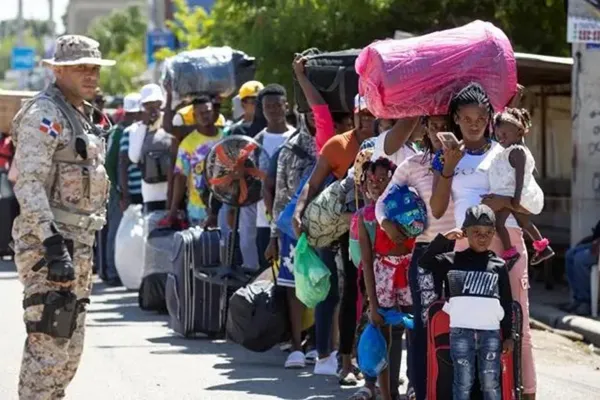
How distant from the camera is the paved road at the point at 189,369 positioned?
9922 millimetres

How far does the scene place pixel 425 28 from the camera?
19438 mm

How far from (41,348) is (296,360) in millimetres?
3362

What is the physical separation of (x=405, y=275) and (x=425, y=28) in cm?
1103

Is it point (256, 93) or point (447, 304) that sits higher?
point (256, 93)

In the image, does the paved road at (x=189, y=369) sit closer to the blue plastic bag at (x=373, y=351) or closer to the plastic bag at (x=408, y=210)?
the blue plastic bag at (x=373, y=351)

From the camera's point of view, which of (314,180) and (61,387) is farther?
(314,180)

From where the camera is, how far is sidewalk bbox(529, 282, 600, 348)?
42.0ft

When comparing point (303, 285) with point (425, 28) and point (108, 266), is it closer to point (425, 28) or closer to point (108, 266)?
point (108, 266)

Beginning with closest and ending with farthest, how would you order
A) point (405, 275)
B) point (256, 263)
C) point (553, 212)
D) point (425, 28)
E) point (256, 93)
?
1. point (405, 275)
2. point (256, 263)
3. point (256, 93)
4. point (553, 212)
5. point (425, 28)

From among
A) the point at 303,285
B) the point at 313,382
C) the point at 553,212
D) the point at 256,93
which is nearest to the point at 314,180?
the point at 303,285

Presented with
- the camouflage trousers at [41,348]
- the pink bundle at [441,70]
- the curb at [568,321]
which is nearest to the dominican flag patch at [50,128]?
the camouflage trousers at [41,348]

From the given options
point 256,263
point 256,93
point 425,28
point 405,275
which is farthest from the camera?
point 425,28

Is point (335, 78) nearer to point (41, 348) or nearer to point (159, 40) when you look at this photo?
point (41, 348)

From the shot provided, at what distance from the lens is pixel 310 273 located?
1004cm
